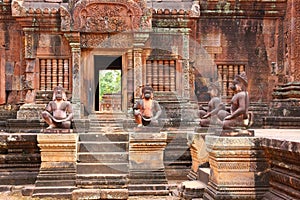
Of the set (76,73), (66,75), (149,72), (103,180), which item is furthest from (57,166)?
(149,72)

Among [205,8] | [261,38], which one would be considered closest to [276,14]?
[261,38]

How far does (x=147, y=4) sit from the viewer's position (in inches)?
416

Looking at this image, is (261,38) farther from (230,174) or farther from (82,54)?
(230,174)

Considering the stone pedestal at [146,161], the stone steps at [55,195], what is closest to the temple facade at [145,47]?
the stone pedestal at [146,161]

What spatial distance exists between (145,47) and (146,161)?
11.0 ft

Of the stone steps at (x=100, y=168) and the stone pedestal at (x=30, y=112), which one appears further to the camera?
the stone pedestal at (x=30, y=112)

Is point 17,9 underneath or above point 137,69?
above

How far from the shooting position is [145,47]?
414 inches

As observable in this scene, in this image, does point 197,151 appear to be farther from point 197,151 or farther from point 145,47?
point 145,47

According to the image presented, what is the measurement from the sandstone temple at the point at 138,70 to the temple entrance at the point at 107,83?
100cm

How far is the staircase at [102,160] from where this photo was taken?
780 cm

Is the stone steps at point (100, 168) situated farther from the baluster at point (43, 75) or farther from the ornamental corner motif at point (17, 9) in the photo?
the ornamental corner motif at point (17, 9)

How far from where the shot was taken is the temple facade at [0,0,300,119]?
404 inches

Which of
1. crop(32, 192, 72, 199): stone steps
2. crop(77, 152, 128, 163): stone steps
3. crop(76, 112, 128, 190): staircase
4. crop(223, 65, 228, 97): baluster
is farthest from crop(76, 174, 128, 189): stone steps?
crop(223, 65, 228, 97): baluster
